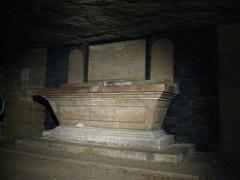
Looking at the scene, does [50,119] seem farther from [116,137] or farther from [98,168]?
[98,168]

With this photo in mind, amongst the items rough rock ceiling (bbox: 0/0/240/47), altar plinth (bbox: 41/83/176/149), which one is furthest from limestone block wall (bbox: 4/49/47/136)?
altar plinth (bbox: 41/83/176/149)

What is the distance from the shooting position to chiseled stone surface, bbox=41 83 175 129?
4.09 m

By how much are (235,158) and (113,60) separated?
301 cm

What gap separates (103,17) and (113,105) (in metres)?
1.57

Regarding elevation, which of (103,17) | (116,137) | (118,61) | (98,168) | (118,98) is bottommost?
(98,168)

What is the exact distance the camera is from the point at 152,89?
3.94m

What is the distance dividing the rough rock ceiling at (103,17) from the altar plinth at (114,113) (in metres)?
1.16

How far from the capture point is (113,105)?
4.42 m

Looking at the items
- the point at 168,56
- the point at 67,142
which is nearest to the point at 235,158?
the point at 168,56

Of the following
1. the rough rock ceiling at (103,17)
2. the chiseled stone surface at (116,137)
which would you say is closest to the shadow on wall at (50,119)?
the chiseled stone surface at (116,137)

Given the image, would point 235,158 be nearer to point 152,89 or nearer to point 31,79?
point 152,89

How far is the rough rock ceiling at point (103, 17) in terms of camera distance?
367 cm

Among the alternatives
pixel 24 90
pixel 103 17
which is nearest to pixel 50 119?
pixel 24 90

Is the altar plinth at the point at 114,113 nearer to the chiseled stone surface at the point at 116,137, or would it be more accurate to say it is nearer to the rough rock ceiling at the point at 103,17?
the chiseled stone surface at the point at 116,137
